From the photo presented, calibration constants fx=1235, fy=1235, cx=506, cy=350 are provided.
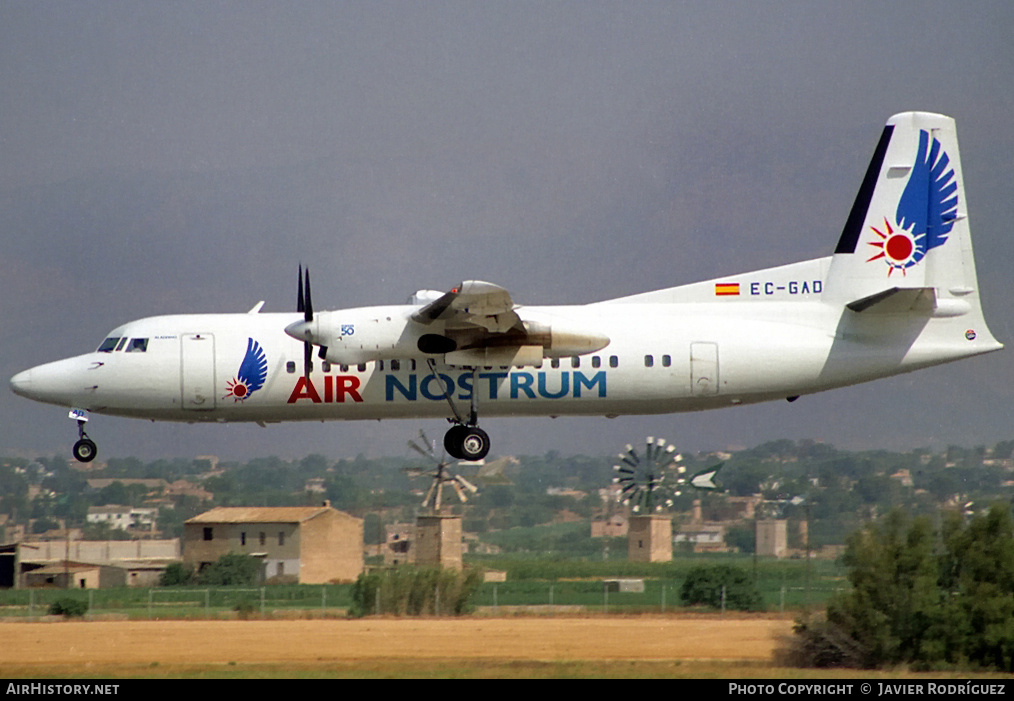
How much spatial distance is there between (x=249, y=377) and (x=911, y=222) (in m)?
11.3

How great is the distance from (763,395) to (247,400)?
8.34m

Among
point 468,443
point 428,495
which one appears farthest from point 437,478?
point 468,443

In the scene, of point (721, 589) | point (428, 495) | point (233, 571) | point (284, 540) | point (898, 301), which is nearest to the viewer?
point (898, 301)

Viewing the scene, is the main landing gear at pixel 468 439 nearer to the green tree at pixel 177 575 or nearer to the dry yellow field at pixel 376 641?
the dry yellow field at pixel 376 641

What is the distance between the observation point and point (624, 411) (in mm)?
20094

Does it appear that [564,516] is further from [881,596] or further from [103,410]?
[103,410]

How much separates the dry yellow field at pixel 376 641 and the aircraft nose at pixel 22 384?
14.3ft

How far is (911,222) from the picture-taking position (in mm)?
20719

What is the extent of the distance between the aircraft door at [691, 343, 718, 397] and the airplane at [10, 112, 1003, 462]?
0.07 ft

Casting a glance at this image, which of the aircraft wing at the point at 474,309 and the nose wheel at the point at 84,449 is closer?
the aircraft wing at the point at 474,309

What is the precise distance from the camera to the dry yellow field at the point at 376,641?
66.1 ft

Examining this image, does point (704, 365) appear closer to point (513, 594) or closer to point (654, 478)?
point (513, 594)

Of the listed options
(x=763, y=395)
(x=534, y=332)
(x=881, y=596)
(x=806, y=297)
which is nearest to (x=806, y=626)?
(x=881, y=596)

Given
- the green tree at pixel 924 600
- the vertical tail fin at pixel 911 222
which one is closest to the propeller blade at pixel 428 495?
the green tree at pixel 924 600
